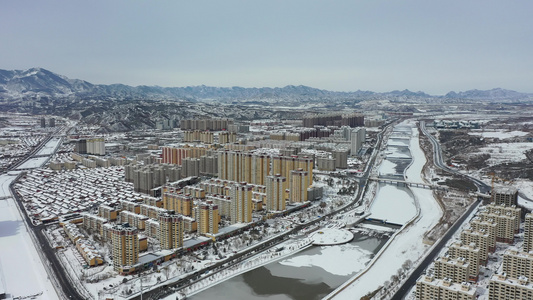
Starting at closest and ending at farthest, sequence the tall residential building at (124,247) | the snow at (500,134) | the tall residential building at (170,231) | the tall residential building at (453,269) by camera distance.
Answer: the tall residential building at (453,269) < the tall residential building at (124,247) < the tall residential building at (170,231) < the snow at (500,134)

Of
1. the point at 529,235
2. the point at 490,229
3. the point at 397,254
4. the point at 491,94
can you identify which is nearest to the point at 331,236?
the point at 397,254

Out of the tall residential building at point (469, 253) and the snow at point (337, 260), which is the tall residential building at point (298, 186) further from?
the tall residential building at point (469, 253)

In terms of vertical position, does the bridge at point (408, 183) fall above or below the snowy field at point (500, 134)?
below

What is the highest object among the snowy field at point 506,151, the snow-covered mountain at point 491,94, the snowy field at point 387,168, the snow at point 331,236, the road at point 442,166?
the snow-covered mountain at point 491,94

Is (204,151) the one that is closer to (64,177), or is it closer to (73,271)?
(64,177)

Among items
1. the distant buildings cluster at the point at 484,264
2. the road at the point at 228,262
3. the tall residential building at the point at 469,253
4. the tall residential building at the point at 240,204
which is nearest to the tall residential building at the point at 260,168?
the road at the point at 228,262

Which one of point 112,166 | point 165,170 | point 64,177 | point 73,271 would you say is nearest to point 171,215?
point 73,271
